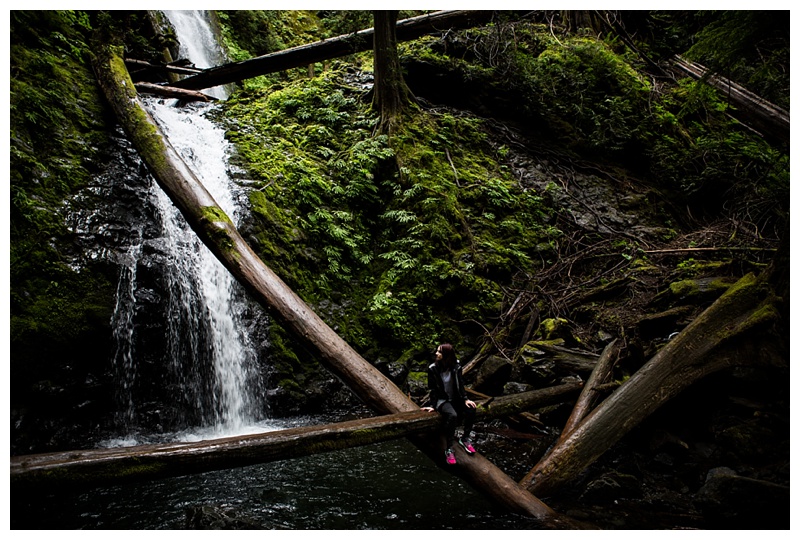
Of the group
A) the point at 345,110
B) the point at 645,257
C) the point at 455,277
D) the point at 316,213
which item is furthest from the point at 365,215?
the point at 645,257

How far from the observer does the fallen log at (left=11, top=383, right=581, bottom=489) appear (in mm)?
2643

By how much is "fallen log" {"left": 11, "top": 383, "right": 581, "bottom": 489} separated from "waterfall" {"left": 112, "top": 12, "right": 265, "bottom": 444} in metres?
3.16

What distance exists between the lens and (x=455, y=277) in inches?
323

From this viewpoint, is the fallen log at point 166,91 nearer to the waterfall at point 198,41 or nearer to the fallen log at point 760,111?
the waterfall at point 198,41

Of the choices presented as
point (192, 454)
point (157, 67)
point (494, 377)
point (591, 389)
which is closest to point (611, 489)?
point (591, 389)

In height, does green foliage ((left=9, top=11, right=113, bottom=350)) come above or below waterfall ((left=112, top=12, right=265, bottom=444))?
above

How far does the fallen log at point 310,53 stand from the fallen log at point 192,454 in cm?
1021

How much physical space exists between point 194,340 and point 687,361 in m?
6.64

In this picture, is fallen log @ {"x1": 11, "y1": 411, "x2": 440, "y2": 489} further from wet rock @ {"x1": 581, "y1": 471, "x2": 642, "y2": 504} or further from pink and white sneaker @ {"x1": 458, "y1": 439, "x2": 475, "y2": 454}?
wet rock @ {"x1": 581, "y1": 471, "x2": 642, "y2": 504}

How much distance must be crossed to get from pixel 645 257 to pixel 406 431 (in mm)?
7198

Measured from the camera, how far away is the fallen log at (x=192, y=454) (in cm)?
264

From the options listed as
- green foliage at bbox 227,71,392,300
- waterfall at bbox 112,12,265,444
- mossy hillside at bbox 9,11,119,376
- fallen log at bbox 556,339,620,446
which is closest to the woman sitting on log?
fallen log at bbox 556,339,620,446

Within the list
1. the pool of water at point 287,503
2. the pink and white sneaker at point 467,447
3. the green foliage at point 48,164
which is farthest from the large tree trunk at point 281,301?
the green foliage at point 48,164

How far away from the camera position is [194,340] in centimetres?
664
